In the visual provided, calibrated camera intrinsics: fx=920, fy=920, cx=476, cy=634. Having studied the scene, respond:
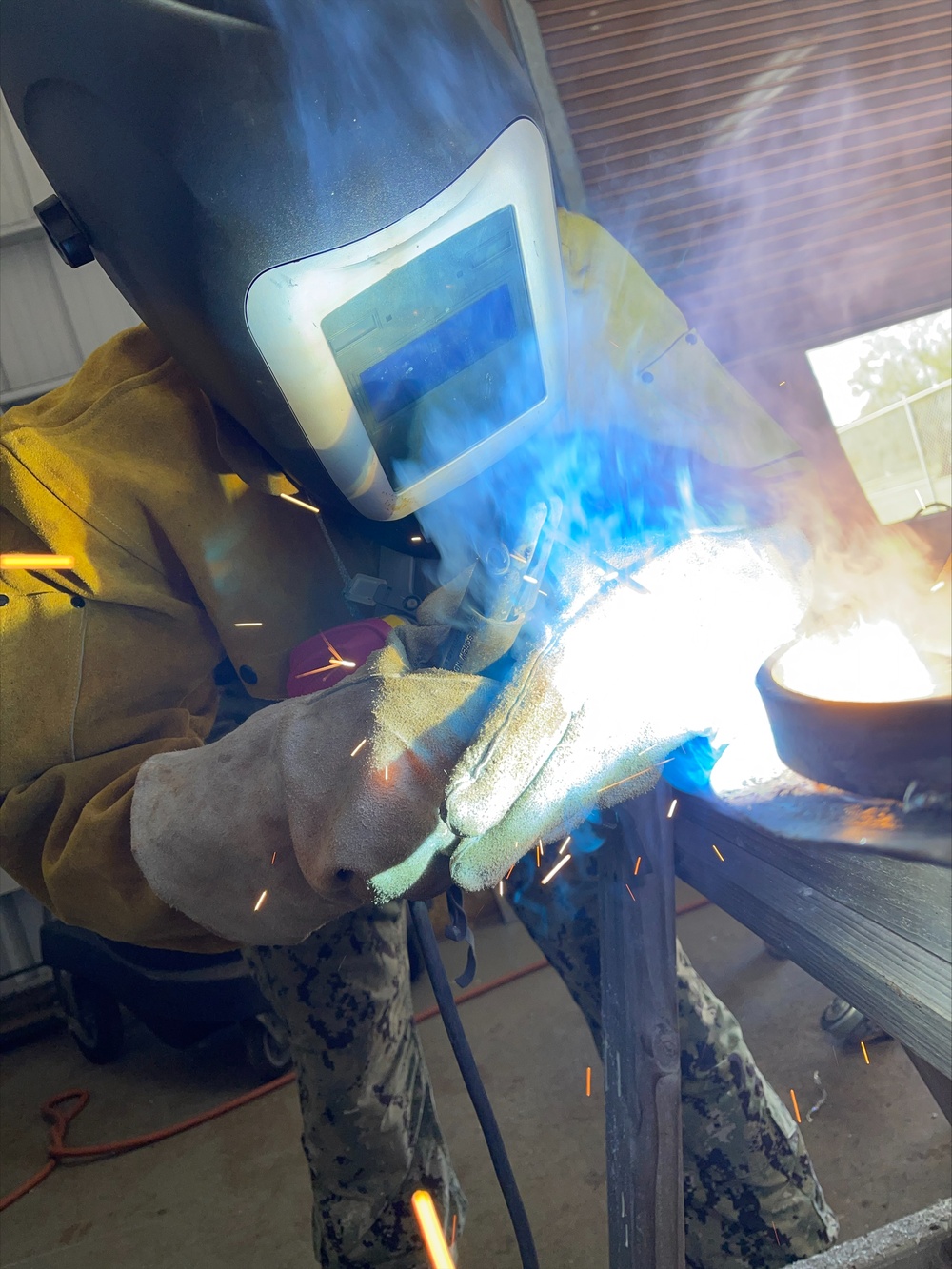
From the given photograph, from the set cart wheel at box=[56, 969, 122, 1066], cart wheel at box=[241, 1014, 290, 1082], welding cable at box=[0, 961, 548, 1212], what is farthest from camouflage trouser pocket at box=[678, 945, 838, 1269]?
cart wheel at box=[56, 969, 122, 1066]

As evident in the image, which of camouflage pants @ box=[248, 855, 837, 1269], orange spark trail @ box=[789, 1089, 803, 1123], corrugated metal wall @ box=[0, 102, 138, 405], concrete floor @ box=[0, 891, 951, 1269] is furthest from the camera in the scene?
corrugated metal wall @ box=[0, 102, 138, 405]

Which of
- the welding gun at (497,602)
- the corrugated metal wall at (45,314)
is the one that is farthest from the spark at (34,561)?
the corrugated metal wall at (45,314)

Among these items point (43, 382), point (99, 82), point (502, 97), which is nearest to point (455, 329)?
point (502, 97)

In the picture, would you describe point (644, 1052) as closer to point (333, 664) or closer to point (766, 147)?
point (333, 664)

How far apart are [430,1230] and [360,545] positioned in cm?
81

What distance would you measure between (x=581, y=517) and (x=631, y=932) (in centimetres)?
48

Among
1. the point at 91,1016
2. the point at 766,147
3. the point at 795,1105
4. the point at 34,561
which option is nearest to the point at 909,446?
the point at 766,147

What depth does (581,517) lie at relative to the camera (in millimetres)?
1062

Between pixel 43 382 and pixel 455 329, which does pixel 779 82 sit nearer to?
pixel 455 329

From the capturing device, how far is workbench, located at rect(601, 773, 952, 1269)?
0.48 meters

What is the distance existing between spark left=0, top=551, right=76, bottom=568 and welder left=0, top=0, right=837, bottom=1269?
0.04 feet

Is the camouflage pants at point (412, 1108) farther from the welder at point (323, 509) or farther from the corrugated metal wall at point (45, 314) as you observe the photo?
the corrugated metal wall at point (45, 314)

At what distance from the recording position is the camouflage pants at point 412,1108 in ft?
3.29

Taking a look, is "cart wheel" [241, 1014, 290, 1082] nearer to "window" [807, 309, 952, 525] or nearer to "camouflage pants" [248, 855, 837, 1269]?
"camouflage pants" [248, 855, 837, 1269]
